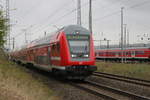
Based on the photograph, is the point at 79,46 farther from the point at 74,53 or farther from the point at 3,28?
the point at 3,28

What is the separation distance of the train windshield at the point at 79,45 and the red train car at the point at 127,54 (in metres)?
26.7

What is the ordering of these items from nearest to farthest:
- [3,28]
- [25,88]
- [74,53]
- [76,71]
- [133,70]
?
[25,88], [3,28], [76,71], [74,53], [133,70]

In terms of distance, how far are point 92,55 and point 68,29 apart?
2.14 meters

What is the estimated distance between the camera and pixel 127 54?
173 feet

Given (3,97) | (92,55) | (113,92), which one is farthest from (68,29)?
(3,97)

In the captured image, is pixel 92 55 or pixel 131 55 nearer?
pixel 92 55

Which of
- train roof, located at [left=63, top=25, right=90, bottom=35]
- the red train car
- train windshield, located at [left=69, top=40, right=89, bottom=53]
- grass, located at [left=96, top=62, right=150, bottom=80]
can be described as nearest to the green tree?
train roof, located at [left=63, top=25, right=90, bottom=35]

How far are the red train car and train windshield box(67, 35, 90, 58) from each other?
26681 mm

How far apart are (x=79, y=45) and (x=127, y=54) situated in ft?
125

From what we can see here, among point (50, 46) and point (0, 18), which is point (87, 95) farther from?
point (50, 46)

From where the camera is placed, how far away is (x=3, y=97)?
7621mm

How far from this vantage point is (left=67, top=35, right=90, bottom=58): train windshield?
15.5 m

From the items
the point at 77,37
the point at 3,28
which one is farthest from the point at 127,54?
the point at 3,28

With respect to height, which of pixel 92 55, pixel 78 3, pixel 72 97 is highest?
pixel 78 3
